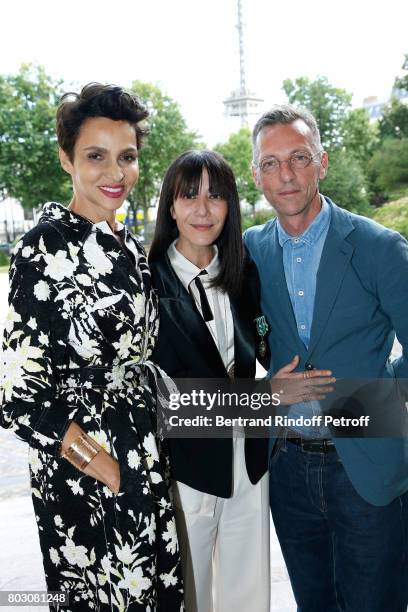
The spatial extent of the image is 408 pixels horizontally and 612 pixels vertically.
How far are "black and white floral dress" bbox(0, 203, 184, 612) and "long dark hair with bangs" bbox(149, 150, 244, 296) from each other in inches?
10.3

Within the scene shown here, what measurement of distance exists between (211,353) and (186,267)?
0.25m

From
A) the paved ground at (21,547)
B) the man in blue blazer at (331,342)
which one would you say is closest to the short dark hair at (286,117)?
the man in blue blazer at (331,342)

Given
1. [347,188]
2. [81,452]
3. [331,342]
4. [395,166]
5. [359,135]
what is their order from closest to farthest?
[81,452] → [331,342] → [395,166] → [347,188] → [359,135]

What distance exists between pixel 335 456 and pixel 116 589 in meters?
0.65

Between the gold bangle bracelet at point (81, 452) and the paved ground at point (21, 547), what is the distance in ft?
3.84

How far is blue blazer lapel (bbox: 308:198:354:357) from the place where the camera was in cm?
165

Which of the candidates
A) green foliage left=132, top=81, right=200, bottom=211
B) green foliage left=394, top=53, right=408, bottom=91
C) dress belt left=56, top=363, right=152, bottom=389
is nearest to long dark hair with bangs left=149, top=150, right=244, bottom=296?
dress belt left=56, top=363, right=152, bottom=389

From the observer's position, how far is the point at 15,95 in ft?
54.0

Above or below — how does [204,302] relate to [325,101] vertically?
below

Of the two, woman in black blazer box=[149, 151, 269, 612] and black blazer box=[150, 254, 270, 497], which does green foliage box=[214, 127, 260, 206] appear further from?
black blazer box=[150, 254, 270, 497]

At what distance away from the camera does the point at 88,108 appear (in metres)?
1.49

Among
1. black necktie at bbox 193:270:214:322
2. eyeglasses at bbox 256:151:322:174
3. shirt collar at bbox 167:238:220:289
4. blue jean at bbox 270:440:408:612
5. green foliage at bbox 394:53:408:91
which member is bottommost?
blue jean at bbox 270:440:408:612

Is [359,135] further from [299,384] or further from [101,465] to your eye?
[101,465]

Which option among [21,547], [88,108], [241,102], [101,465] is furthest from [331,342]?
[241,102]
